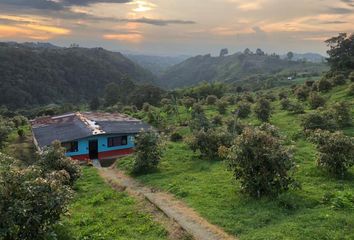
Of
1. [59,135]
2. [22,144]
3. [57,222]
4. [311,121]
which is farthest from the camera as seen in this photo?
[22,144]

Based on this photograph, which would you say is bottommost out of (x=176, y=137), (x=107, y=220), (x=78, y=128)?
(x=176, y=137)

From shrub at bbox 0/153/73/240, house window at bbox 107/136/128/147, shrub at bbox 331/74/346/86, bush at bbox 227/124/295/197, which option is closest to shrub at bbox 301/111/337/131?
bush at bbox 227/124/295/197

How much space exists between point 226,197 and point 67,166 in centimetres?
1000

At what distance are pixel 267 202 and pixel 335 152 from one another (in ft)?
17.7

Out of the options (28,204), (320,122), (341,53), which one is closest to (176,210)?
(28,204)

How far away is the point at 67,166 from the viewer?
24219 mm

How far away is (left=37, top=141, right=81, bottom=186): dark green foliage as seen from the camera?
24141 millimetres

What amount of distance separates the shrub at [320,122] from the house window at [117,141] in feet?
58.1

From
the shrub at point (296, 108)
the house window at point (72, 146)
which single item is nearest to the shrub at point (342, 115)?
the shrub at point (296, 108)

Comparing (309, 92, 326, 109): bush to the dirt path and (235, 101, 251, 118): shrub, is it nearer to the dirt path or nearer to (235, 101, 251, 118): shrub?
(235, 101, 251, 118): shrub

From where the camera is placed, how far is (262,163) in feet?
62.5

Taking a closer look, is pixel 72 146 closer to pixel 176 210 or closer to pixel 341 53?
pixel 176 210

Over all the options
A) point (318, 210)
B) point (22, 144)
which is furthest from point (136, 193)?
point (22, 144)

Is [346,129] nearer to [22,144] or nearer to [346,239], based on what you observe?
[346,239]
